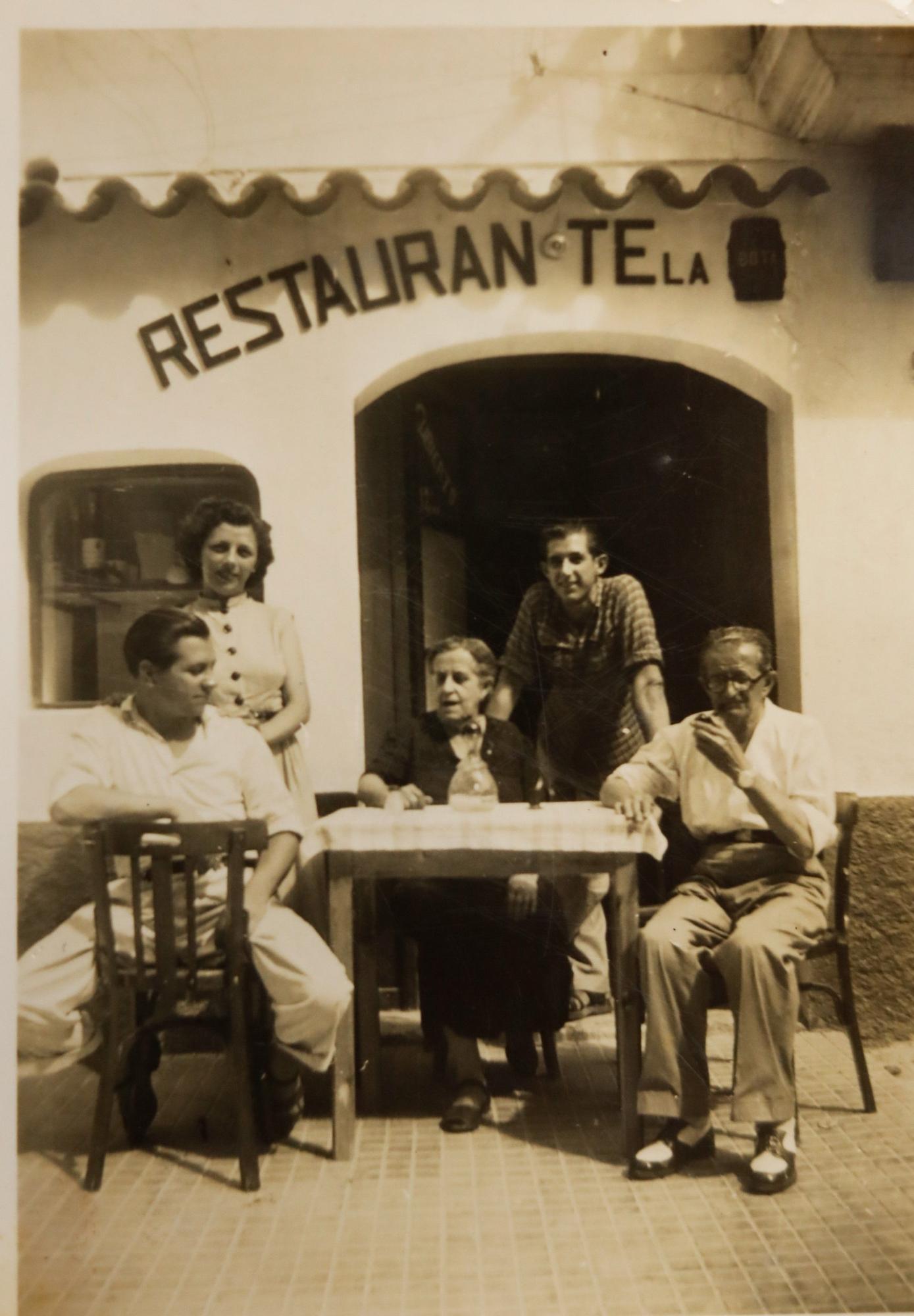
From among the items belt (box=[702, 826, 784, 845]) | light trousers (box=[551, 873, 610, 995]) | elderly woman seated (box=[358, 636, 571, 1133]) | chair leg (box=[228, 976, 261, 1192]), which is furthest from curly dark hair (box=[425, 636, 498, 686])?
chair leg (box=[228, 976, 261, 1192])

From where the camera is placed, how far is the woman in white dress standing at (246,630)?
337 cm

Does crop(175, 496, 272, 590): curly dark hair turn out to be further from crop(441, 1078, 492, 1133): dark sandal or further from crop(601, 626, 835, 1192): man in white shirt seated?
crop(441, 1078, 492, 1133): dark sandal

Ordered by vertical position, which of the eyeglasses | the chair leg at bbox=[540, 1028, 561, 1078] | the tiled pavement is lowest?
the tiled pavement

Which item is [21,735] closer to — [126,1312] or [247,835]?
[247,835]

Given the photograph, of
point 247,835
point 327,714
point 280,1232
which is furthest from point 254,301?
point 280,1232

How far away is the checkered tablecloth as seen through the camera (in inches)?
125

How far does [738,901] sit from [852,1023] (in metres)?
0.52

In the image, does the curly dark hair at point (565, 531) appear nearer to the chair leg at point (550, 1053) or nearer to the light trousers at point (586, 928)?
the light trousers at point (586, 928)

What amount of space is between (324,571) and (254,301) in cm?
83

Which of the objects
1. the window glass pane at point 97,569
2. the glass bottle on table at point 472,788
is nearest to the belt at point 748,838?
the glass bottle on table at point 472,788

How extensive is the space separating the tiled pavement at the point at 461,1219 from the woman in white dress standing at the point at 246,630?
2.48 feet

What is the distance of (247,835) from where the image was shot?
3037 millimetres

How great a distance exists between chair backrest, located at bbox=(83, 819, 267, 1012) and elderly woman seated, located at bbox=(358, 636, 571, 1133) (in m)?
0.55

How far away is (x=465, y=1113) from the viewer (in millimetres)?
3279
